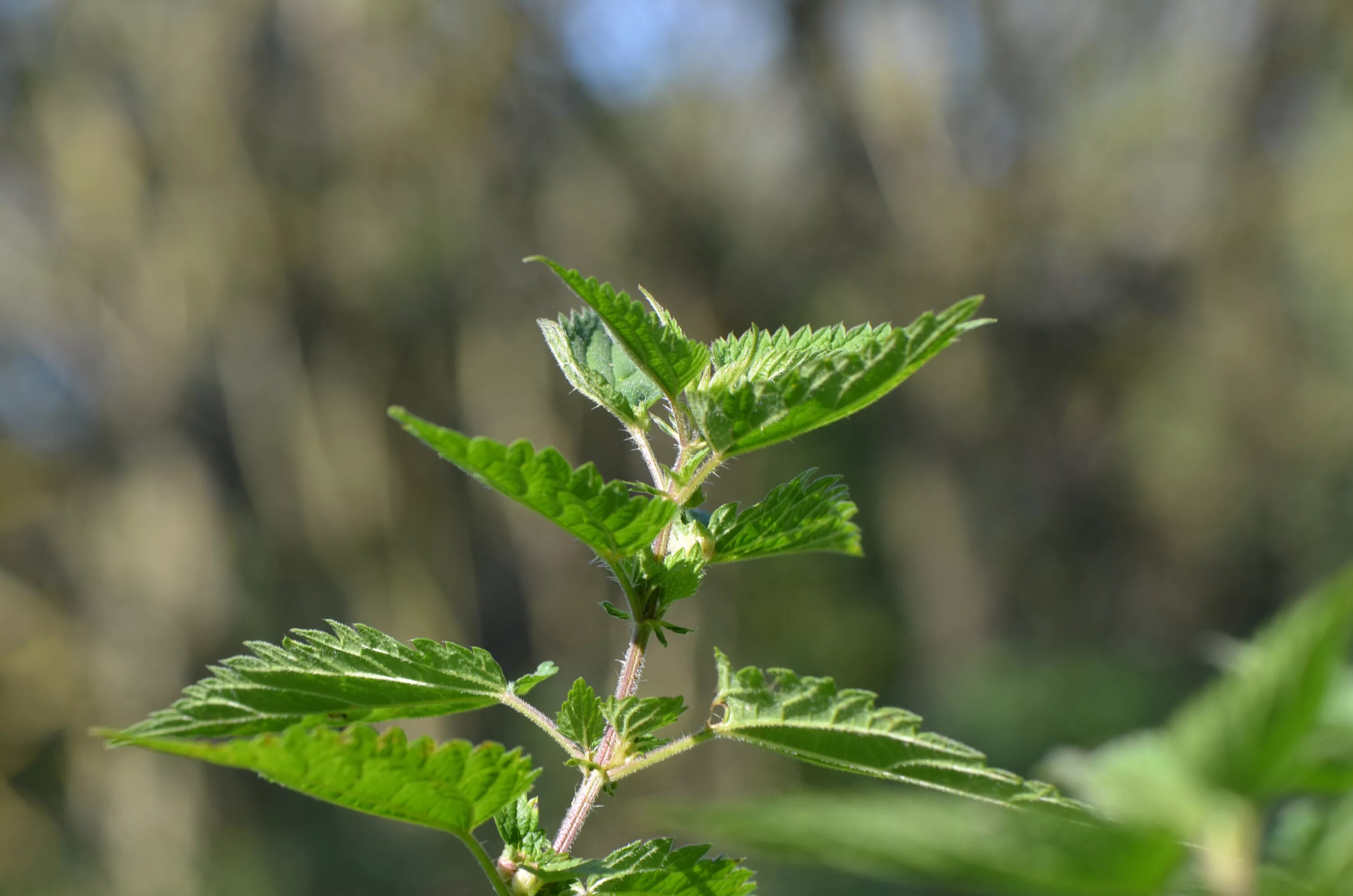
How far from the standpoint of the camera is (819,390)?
56cm

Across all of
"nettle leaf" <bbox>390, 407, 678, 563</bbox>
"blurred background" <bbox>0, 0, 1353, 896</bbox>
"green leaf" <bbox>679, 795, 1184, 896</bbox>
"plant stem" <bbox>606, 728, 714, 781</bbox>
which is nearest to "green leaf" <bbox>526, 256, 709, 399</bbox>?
"nettle leaf" <bbox>390, 407, 678, 563</bbox>

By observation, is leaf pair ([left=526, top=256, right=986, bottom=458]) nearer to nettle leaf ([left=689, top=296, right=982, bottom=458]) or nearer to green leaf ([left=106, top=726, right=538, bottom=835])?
nettle leaf ([left=689, top=296, right=982, bottom=458])

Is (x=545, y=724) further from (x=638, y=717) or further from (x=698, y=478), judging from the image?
(x=698, y=478)

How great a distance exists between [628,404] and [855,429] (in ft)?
37.2

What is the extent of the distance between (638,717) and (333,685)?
0.55 feet

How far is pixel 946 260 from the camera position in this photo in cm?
751

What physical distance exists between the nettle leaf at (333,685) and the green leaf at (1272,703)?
1.23 ft

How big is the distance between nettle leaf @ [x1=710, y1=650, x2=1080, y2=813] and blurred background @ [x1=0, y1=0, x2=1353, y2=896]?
19.8 ft

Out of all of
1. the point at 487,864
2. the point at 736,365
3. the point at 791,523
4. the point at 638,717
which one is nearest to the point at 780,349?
the point at 736,365

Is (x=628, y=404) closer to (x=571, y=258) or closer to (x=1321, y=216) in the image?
(x=571, y=258)

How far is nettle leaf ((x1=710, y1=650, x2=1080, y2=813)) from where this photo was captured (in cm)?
52

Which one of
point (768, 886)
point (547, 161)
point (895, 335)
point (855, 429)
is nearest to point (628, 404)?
point (895, 335)

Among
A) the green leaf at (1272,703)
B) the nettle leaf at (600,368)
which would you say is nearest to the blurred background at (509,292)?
the nettle leaf at (600,368)

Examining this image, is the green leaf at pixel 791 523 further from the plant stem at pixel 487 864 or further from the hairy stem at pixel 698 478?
the plant stem at pixel 487 864
